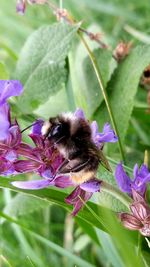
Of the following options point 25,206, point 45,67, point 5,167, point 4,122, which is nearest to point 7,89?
point 4,122

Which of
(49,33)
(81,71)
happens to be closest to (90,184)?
(49,33)

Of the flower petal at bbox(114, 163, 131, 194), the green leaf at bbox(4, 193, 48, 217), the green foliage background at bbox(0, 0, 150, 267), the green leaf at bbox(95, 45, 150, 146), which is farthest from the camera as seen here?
the green leaf at bbox(4, 193, 48, 217)

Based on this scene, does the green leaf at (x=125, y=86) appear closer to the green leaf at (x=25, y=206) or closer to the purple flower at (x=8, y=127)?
the green leaf at (x=25, y=206)

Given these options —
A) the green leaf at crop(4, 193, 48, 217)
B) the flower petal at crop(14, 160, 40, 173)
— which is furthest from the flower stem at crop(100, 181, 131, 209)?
the green leaf at crop(4, 193, 48, 217)

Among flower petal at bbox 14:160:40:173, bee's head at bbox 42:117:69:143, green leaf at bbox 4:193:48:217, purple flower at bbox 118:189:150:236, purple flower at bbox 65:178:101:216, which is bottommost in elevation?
green leaf at bbox 4:193:48:217

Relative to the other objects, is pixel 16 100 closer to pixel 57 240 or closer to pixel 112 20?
pixel 57 240

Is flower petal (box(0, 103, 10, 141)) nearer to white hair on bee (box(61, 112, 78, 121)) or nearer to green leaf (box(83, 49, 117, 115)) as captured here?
white hair on bee (box(61, 112, 78, 121))

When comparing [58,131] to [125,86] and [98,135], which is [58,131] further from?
[125,86]
